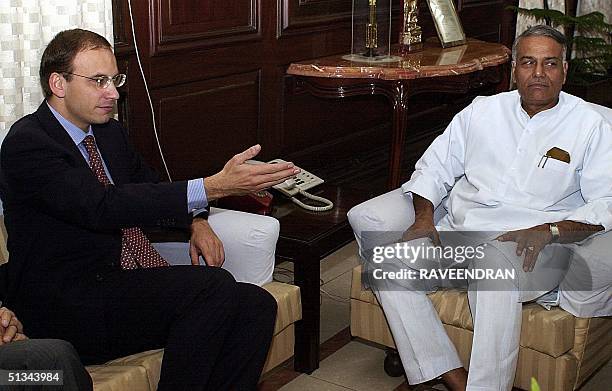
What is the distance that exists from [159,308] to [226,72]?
196cm

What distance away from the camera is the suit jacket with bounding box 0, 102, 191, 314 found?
2271mm

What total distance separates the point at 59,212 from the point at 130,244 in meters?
0.30

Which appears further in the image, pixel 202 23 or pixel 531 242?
pixel 202 23

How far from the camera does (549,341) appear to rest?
2.58 m

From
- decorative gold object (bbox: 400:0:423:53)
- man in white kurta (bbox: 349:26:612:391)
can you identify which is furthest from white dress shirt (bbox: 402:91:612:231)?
decorative gold object (bbox: 400:0:423:53)

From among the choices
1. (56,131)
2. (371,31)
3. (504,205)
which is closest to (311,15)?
(371,31)

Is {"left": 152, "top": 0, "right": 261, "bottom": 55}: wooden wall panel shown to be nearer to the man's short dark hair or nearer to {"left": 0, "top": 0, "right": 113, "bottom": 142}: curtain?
{"left": 0, "top": 0, "right": 113, "bottom": 142}: curtain

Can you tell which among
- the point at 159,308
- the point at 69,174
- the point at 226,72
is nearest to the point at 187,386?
the point at 159,308

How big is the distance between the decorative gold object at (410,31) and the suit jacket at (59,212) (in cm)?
245

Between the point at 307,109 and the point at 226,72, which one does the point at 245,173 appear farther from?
the point at 307,109

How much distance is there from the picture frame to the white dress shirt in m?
1.68

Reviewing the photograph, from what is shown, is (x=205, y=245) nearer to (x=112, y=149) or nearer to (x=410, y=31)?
(x=112, y=149)

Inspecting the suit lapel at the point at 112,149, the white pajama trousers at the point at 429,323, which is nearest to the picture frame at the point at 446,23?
the white pajama trousers at the point at 429,323

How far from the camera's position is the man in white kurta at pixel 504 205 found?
2584mm
